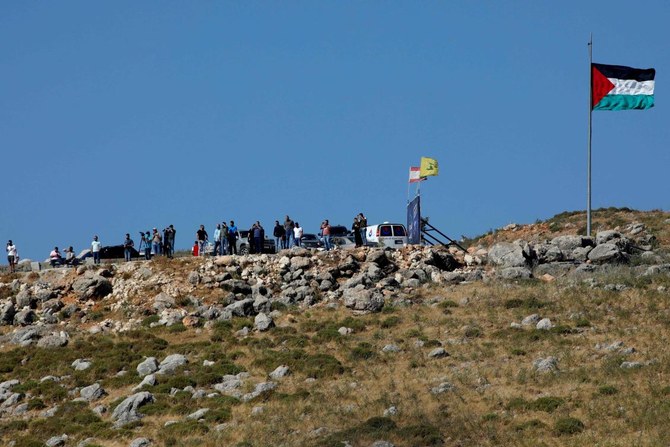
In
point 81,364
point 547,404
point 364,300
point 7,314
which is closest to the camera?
point 547,404

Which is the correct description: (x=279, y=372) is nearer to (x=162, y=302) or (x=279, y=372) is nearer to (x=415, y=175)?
(x=162, y=302)

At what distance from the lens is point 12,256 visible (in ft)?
214

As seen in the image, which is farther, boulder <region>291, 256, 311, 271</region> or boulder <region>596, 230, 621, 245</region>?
boulder <region>596, 230, 621, 245</region>

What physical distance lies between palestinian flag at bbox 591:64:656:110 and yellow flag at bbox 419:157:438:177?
35.4ft

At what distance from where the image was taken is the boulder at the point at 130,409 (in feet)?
137

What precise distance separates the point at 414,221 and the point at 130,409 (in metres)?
25.1

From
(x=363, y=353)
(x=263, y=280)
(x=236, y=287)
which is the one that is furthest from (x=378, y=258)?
(x=363, y=353)

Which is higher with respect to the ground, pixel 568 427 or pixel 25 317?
pixel 25 317

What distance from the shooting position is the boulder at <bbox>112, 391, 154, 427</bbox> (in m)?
41.7

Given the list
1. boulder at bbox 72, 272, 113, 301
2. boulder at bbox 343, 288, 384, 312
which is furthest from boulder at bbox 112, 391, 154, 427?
boulder at bbox 72, 272, 113, 301

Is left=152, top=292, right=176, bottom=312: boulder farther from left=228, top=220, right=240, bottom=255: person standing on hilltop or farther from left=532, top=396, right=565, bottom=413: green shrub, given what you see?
left=532, top=396, right=565, bottom=413: green shrub

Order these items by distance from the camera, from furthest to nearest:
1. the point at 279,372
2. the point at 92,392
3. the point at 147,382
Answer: the point at 147,382 < the point at 92,392 < the point at 279,372

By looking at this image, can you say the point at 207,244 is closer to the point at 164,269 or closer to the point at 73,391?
the point at 164,269

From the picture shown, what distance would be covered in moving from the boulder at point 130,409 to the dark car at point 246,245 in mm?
24257
